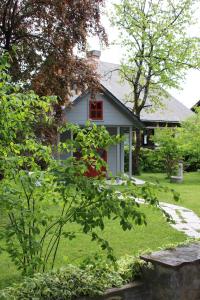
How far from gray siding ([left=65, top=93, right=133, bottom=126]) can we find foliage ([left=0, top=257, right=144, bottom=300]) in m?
16.9

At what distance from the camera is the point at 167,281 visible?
136 inches

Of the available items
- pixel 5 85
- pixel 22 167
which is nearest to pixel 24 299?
pixel 22 167

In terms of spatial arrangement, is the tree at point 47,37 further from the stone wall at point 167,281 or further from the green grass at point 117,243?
the stone wall at point 167,281

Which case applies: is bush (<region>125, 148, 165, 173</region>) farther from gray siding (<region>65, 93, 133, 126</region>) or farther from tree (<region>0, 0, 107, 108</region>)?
tree (<region>0, 0, 107, 108</region>)

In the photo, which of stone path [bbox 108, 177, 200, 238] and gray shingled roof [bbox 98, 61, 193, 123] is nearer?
stone path [bbox 108, 177, 200, 238]

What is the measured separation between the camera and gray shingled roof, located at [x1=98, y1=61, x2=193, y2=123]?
30292mm

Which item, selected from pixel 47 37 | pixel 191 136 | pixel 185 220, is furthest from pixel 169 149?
pixel 185 220

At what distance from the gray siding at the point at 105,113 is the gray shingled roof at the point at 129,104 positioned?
7.44m

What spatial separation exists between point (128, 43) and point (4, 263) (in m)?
21.5

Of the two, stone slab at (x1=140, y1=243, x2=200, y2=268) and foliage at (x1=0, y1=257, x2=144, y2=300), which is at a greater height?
stone slab at (x1=140, y1=243, x2=200, y2=268)

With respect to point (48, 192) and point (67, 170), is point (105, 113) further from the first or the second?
point (67, 170)

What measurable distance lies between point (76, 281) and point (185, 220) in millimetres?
7868

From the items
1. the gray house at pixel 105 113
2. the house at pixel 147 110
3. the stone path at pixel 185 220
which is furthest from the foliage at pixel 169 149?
the stone path at pixel 185 220

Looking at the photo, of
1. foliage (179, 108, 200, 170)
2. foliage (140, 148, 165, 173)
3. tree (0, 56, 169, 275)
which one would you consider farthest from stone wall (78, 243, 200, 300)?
foliage (140, 148, 165, 173)
